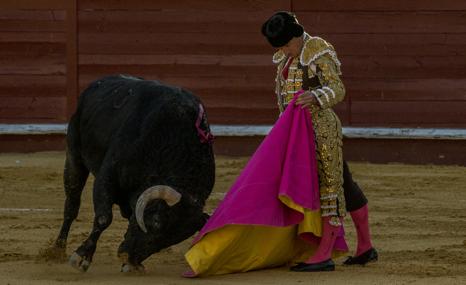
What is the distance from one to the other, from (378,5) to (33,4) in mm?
2814

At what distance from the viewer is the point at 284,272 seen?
5469 millimetres

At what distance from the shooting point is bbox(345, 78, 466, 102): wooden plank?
10.6 metres

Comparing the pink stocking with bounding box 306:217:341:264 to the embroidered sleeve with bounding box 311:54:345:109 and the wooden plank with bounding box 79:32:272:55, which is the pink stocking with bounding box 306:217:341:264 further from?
the wooden plank with bounding box 79:32:272:55

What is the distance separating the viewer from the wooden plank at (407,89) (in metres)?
10.6

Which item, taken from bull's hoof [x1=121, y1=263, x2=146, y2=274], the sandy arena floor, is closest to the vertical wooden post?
the sandy arena floor

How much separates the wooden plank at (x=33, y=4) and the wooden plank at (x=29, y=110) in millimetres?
746

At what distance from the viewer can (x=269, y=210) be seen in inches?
213

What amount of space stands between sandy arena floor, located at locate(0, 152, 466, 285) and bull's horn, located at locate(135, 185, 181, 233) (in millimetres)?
247

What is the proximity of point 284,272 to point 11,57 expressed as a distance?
597 centimetres

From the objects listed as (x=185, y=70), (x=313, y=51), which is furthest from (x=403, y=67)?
(x=313, y=51)

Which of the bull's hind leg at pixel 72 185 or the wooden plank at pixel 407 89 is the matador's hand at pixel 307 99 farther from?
the wooden plank at pixel 407 89

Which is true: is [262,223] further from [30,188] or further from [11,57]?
[11,57]

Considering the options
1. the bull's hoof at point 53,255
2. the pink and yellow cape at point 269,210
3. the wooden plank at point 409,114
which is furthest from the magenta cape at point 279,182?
the wooden plank at point 409,114

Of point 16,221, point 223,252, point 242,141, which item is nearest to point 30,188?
point 16,221
